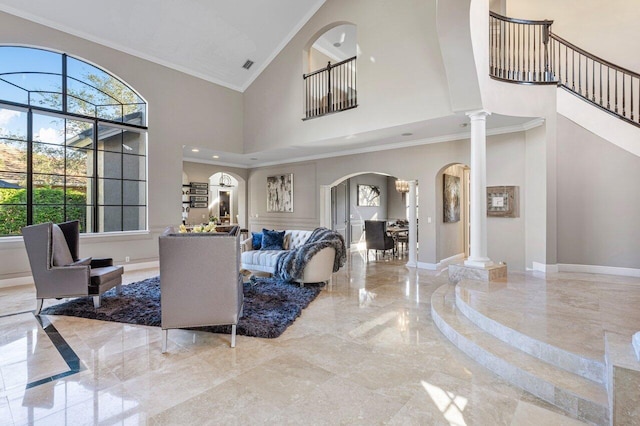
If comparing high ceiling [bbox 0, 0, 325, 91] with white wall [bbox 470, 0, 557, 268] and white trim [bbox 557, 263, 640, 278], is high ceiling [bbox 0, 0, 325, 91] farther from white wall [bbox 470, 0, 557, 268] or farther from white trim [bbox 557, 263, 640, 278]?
white trim [bbox 557, 263, 640, 278]

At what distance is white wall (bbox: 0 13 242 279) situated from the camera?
5.27m

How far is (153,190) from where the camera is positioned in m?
6.75

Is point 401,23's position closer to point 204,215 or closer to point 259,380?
point 259,380

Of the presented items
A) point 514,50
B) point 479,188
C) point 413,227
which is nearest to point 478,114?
point 479,188

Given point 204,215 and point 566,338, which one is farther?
point 204,215

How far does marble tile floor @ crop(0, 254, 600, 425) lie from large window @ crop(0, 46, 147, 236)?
255 centimetres

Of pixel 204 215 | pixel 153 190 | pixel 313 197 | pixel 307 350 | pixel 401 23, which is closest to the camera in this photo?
pixel 307 350

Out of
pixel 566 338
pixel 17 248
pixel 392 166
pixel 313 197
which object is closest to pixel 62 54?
pixel 17 248

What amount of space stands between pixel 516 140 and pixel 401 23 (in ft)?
9.42

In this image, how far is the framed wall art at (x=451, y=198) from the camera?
6.84 meters

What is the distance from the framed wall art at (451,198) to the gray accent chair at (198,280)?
5271 mm

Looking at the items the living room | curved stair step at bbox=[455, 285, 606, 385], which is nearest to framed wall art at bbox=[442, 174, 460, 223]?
the living room

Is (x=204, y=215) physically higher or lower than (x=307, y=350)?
higher

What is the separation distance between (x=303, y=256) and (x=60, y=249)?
324 cm
